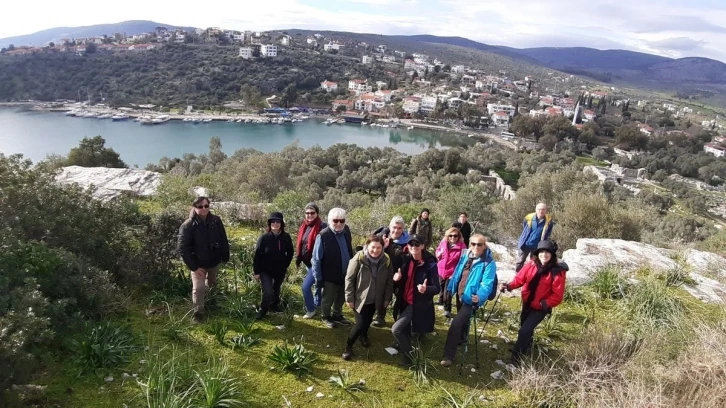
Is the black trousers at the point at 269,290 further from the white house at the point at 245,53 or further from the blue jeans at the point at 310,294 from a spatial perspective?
the white house at the point at 245,53

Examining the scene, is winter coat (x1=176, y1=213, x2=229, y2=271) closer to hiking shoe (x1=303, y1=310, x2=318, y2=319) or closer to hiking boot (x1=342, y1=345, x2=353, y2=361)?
hiking shoe (x1=303, y1=310, x2=318, y2=319)

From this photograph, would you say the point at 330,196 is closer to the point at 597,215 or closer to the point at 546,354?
the point at 597,215

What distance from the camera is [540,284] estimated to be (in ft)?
13.0

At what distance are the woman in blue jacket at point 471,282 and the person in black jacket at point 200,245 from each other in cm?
252

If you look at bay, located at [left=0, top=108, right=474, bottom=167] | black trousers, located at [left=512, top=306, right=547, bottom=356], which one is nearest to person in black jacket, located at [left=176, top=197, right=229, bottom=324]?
black trousers, located at [left=512, top=306, right=547, bottom=356]

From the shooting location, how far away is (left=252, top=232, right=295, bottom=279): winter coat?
4.54 meters

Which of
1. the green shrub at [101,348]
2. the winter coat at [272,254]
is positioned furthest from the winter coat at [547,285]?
the green shrub at [101,348]

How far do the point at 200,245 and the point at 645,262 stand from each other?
7.32 metres

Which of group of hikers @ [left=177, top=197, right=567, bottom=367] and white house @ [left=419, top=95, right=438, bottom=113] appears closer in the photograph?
group of hikers @ [left=177, top=197, right=567, bottom=367]

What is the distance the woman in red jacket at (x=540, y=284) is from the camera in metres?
3.87

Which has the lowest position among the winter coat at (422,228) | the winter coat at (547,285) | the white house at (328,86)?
the winter coat at (422,228)

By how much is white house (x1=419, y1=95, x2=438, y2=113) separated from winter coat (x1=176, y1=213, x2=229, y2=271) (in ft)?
299

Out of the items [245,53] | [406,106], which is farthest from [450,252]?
[245,53]

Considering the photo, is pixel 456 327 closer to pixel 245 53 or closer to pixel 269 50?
pixel 245 53
